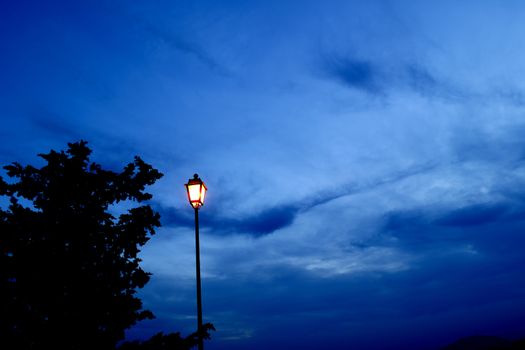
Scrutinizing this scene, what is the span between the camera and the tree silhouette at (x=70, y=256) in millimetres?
8570

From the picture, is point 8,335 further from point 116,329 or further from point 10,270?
point 116,329

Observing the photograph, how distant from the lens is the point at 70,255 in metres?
9.17

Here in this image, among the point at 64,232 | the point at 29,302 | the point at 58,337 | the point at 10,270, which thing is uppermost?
the point at 64,232

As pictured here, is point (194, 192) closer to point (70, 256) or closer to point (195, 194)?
point (195, 194)

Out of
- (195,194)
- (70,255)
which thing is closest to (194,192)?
(195,194)

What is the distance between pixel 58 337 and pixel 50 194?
3.45 metres

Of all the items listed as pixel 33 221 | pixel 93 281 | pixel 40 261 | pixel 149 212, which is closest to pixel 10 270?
pixel 40 261

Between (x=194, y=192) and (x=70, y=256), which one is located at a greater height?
(x=194, y=192)

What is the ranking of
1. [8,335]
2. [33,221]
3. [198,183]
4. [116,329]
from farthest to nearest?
[198,183]
[116,329]
[33,221]
[8,335]

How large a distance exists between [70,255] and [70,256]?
0.08ft

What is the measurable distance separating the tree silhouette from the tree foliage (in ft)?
0.07

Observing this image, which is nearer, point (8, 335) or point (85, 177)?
point (8, 335)

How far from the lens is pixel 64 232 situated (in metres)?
→ 9.16

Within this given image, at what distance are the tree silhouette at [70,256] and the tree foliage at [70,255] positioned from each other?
2 centimetres
